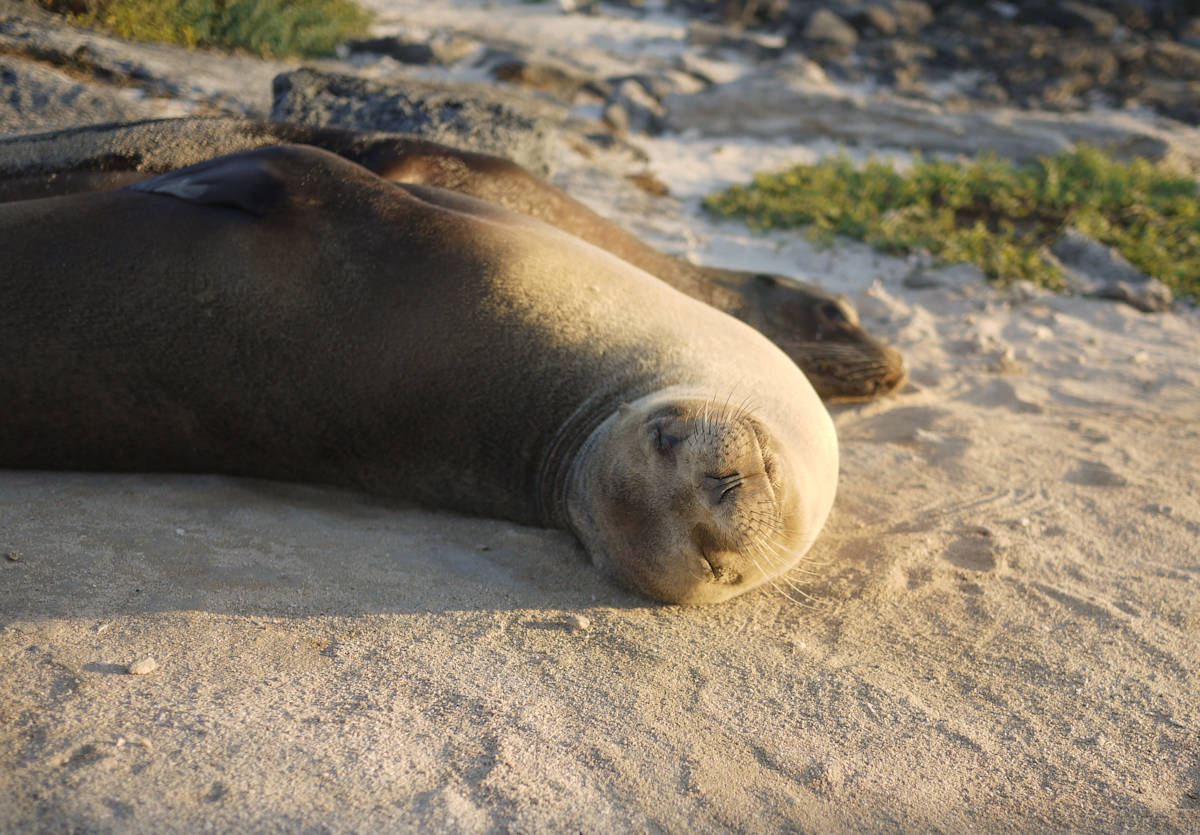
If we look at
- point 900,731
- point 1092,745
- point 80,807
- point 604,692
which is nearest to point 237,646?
point 80,807

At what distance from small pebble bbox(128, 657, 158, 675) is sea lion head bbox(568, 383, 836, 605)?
52.8 inches

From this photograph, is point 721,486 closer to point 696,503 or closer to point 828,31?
point 696,503

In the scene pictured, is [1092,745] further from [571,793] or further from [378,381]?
[378,381]

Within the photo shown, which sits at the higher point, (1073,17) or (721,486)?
(1073,17)

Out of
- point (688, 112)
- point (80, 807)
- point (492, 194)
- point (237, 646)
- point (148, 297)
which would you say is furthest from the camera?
point (688, 112)

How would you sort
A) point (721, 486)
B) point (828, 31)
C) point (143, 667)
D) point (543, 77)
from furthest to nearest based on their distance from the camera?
point (828, 31), point (543, 77), point (721, 486), point (143, 667)

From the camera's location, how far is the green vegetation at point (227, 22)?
784cm

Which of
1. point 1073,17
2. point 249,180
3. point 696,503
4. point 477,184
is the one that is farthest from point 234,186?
point 1073,17

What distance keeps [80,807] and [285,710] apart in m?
0.47

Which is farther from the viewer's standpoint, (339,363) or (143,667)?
(339,363)

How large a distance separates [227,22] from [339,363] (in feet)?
21.3

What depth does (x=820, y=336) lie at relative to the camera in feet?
16.3

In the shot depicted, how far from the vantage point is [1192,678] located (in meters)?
2.87

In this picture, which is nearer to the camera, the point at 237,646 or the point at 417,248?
the point at 237,646
